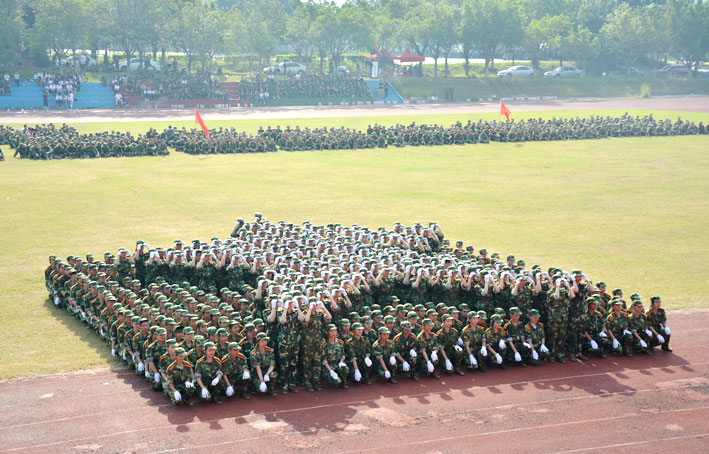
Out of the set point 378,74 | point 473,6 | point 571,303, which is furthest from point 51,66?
point 571,303

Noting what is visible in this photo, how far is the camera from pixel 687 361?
38.8 ft

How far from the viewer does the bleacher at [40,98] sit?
4934 centimetres

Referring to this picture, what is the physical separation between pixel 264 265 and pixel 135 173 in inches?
663

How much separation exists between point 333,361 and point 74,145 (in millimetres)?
25159

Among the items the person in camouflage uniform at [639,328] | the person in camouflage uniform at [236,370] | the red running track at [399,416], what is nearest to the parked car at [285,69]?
the person in camouflage uniform at [639,328]

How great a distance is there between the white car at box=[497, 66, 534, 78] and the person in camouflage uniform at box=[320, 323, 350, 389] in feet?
201

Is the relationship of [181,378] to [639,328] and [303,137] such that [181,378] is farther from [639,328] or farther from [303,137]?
[303,137]

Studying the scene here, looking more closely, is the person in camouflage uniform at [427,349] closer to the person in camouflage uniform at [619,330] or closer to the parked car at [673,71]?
the person in camouflage uniform at [619,330]

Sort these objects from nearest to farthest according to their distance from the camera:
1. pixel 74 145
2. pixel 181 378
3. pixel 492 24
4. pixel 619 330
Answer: pixel 181 378 < pixel 619 330 < pixel 74 145 < pixel 492 24

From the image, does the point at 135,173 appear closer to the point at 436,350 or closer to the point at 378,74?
the point at 436,350

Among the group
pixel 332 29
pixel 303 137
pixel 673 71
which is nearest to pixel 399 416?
pixel 303 137

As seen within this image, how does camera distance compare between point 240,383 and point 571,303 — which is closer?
point 240,383

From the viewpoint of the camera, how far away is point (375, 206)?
2327 centimetres

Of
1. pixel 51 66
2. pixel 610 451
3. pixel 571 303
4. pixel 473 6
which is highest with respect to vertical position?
pixel 473 6
